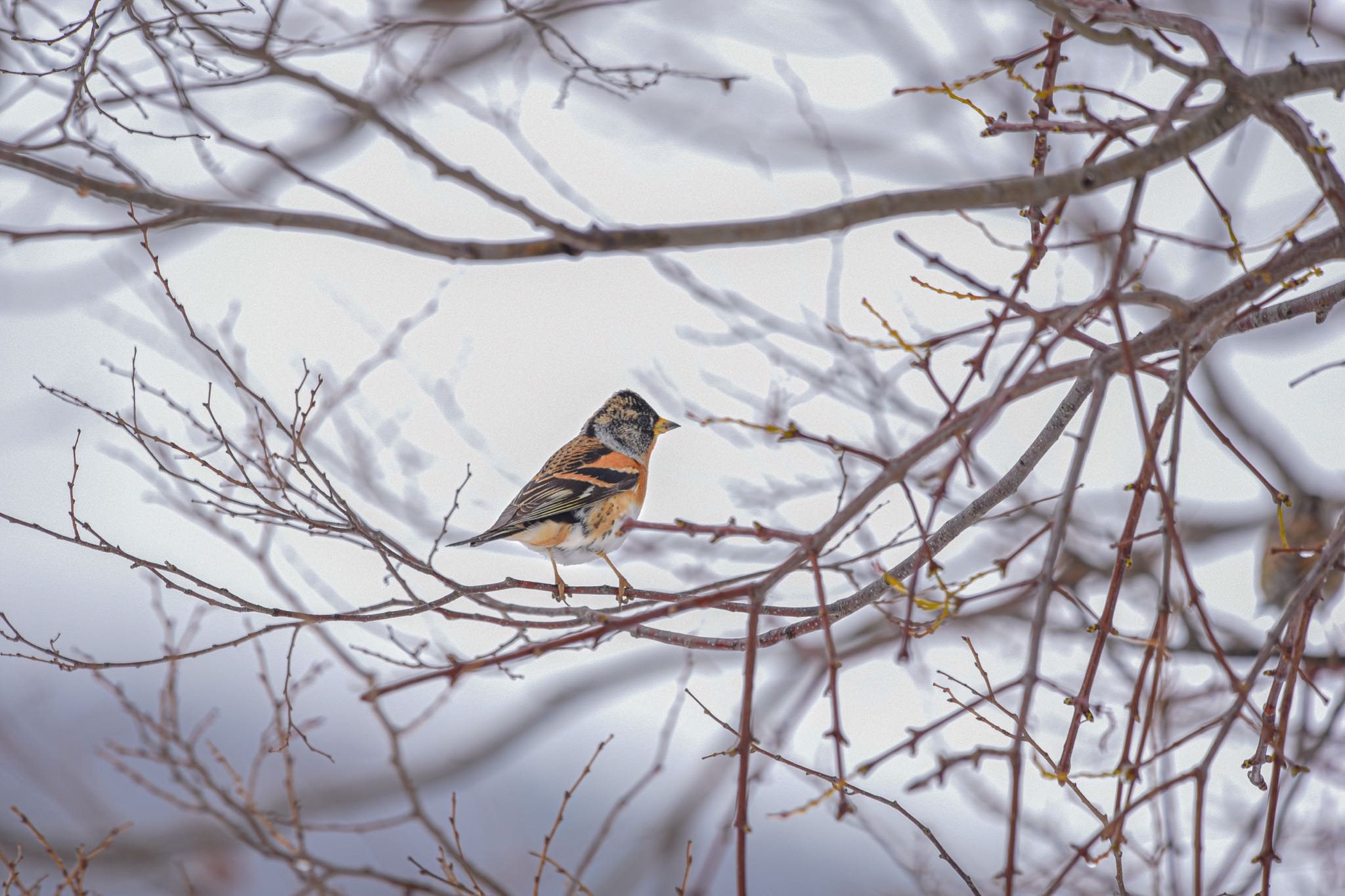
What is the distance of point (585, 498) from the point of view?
6.19 metres

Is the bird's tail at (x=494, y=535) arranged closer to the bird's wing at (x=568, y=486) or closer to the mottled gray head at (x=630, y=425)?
the bird's wing at (x=568, y=486)

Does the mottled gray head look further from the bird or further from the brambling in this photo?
the bird

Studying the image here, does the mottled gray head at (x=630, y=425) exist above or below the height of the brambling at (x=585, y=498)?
above

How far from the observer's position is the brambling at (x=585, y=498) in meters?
6.02

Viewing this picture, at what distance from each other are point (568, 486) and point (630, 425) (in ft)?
3.46

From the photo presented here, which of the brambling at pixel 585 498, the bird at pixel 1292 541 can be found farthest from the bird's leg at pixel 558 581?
the bird at pixel 1292 541

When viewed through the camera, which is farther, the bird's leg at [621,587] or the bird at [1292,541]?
the bird at [1292,541]

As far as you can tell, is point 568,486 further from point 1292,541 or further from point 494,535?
point 1292,541

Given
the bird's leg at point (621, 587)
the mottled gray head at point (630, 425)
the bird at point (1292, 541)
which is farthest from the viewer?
the bird at point (1292, 541)

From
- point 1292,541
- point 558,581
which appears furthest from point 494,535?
point 1292,541

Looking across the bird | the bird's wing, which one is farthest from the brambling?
the bird

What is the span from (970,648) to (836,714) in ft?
5.11

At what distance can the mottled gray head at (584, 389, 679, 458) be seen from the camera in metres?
7.15

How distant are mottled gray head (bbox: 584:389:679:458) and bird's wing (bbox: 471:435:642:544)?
12 cm
